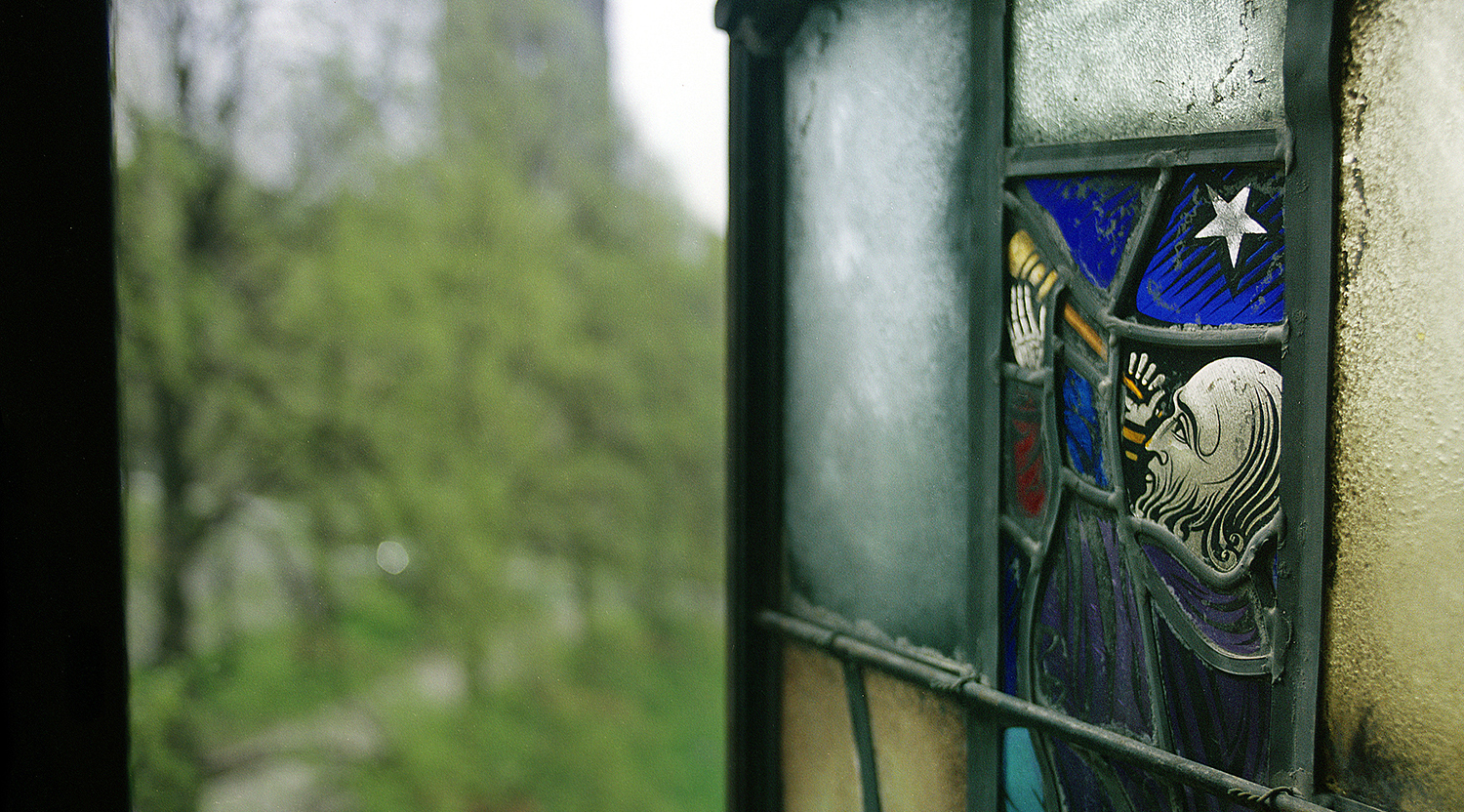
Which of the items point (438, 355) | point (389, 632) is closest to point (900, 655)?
point (438, 355)

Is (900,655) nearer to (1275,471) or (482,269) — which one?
(1275,471)

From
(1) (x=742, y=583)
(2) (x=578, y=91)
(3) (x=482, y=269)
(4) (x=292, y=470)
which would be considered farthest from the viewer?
(2) (x=578, y=91)

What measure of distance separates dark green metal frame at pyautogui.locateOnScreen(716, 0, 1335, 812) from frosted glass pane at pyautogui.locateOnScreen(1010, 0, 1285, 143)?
19 millimetres

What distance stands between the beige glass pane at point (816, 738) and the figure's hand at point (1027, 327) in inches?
19.6

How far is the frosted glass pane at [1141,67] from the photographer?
0.75 metres

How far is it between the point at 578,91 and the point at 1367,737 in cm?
429

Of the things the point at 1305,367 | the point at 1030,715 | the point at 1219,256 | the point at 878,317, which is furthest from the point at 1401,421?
the point at 878,317

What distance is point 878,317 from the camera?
3.70 ft

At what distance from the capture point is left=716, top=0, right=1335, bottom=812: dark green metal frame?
0.71 m

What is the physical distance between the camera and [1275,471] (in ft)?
2.42

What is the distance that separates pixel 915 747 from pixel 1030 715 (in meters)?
0.19

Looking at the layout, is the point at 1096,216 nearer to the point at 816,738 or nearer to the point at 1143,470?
the point at 1143,470

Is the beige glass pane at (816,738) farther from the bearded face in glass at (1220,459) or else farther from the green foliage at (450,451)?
the green foliage at (450,451)

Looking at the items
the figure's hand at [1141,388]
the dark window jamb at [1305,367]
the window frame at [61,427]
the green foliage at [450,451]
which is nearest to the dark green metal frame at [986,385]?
the dark window jamb at [1305,367]
